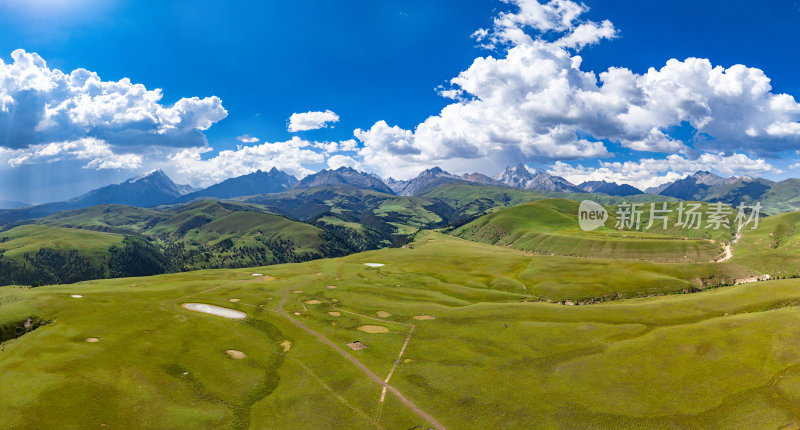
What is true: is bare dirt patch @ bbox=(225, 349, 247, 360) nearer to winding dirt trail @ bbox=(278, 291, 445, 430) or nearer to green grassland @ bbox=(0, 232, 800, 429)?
green grassland @ bbox=(0, 232, 800, 429)

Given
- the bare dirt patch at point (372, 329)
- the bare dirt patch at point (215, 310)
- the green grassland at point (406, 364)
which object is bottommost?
the bare dirt patch at point (215, 310)

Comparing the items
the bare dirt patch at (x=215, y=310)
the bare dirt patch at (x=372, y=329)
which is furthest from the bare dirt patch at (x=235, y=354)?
the bare dirt patch at (x=372, y=329)

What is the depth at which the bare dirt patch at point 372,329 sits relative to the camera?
70188 millimetres

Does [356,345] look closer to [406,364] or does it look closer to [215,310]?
[406,364]

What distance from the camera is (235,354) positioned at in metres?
56.2

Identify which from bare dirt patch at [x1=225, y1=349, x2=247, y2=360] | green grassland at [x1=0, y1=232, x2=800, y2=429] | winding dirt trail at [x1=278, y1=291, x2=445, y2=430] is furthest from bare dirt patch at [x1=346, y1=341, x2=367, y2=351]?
bare dirt patch at [x1=225, y1=349, x2=247, y2=360]

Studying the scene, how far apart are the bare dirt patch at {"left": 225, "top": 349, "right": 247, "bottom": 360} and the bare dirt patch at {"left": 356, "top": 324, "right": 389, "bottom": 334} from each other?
23.2 m

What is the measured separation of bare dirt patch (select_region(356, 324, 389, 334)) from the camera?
70.2m

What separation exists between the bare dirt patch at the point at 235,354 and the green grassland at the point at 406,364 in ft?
5.11

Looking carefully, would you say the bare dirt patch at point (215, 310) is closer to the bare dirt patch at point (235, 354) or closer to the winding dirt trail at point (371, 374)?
the winding dirt trail at point (371, 374)

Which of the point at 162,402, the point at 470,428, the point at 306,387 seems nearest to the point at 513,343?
the point at 470,428

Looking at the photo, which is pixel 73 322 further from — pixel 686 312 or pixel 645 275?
pixel 645 275

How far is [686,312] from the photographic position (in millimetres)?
70375

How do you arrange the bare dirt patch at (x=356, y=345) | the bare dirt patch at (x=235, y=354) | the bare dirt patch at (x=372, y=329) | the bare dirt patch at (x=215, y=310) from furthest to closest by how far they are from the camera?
the bare dirt patch at (x=215, y=310)
the bare dirt patch at (x=372, y=329)
the bare dirt patch at (x=356, y=345)
the bare dirt patch at (x=235, y=354)
